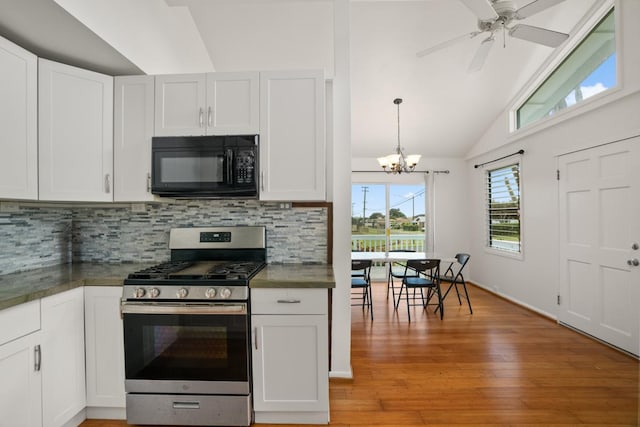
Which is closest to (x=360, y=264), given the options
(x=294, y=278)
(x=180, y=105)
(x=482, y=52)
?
(x=294, y=278)

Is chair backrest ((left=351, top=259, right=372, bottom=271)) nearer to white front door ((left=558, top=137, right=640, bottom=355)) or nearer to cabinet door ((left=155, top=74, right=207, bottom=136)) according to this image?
white front door ((left=558, top=137, right=640, bottom=355))

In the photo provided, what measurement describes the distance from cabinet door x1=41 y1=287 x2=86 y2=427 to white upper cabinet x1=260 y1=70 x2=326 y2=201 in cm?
126

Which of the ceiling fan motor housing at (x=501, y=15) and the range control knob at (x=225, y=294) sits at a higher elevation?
the ceiling fan motor housing at (x=501, y=15)

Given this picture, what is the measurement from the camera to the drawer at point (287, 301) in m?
1.69

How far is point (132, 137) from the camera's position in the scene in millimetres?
1990

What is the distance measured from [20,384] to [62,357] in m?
0.21

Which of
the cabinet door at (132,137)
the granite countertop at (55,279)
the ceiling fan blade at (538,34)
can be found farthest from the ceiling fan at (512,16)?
the granite countertop at (55,279)

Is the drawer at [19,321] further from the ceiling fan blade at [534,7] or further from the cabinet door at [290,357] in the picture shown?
the ceiling fan blade at [534,7]

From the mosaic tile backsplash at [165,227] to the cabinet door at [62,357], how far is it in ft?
2.12

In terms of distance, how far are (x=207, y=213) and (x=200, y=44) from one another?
2.06 m

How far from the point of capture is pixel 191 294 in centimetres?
165

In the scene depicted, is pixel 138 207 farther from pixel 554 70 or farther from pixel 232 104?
pixel 554 70

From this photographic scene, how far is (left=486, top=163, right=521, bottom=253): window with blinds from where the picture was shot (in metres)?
4.20

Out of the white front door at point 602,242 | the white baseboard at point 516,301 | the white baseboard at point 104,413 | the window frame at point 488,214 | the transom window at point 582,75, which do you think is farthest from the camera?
the window frame at point 488,214
